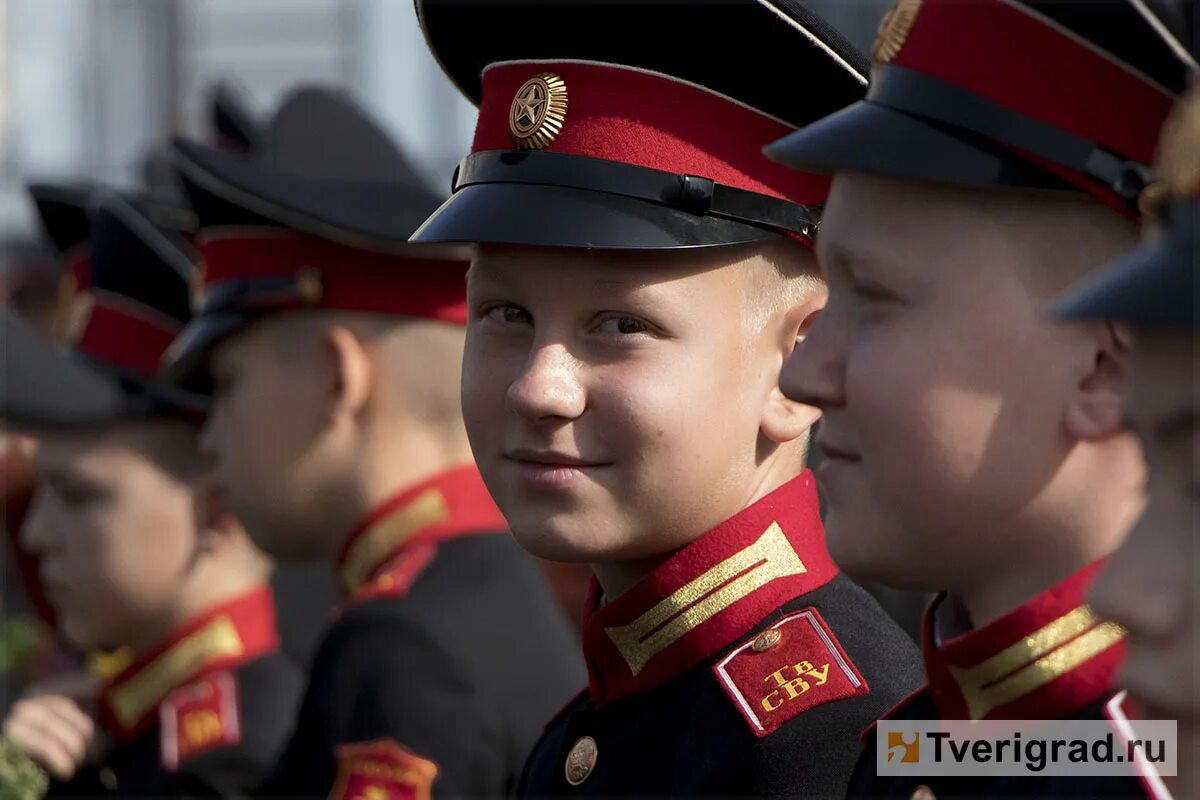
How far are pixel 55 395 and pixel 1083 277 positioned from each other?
3700 millimetres

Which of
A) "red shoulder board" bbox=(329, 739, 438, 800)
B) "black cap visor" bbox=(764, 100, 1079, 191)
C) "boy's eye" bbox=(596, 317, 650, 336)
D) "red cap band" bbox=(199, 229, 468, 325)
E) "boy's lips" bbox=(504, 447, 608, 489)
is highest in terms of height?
"black cap visor" bbox=(764, 100, 1079, 191)

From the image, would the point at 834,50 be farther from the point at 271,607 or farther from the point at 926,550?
the point at 271,607

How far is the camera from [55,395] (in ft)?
16.7

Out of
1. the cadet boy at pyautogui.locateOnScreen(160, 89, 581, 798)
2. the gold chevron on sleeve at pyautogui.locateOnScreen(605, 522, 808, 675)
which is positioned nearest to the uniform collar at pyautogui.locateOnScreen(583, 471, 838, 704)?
the gold chevron on sleeve at pyautogui.locateOnScreen(605, 522, 808, 675)

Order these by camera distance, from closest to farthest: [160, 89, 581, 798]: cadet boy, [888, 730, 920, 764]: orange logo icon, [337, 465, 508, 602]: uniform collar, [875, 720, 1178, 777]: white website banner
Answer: [875, 720, 1178, 777]: white website banner
[888, 730, 920, 764]: orange logo icon
[160, 89, 581, 798]: cadet boy
[337, 465, 508, 602]: uniform collar

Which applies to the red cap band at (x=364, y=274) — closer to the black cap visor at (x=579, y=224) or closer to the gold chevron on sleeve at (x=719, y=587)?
the black cap visor at (x=579, y=224)

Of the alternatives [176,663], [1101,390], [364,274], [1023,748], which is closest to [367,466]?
[364,274]

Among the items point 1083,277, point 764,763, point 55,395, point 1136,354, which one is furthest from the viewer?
point 55,395

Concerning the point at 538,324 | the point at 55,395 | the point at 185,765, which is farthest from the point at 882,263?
the point at 55,395

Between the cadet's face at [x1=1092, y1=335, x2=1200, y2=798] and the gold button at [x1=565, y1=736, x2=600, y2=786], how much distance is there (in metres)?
1.26

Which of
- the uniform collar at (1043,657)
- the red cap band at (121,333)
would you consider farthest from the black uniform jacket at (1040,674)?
the red cap band at (121,333)

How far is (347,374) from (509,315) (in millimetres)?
1500

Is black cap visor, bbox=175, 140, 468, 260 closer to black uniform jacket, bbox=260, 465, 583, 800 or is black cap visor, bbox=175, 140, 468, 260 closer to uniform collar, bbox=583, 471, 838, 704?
black uniform jacket, bbox=260, 465, 583, 800

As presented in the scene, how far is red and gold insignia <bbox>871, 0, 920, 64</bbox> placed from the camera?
2088mm
